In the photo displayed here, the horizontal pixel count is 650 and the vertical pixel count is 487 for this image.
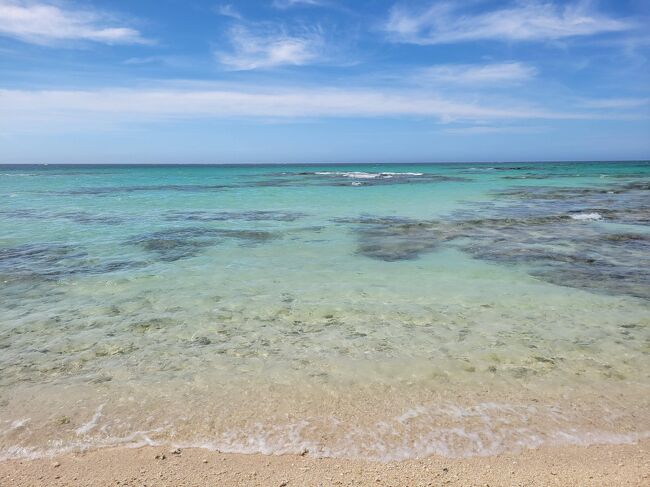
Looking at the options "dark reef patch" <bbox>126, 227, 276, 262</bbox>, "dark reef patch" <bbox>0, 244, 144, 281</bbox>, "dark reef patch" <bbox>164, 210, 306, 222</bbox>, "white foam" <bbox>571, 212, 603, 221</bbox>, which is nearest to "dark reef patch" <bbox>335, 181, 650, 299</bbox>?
"white foam" <bbox>571, 212, 603, 221</bbox>

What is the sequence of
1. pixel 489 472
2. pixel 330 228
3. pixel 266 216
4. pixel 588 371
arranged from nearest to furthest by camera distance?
pixel 489 472 < pixel 588 371 < pixel 330 228 < pixel 266 216

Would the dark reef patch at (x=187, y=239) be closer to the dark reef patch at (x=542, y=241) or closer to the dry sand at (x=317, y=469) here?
the dark reef patch at (x=542, y=241)

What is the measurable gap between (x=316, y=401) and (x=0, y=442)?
8.62 ft

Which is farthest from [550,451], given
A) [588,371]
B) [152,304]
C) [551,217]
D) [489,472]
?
[551,217]

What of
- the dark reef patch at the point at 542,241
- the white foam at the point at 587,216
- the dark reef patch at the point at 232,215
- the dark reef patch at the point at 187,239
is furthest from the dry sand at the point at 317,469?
the white foam at the point at 587,216

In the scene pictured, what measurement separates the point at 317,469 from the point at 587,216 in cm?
1713

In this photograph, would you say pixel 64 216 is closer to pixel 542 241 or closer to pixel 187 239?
pixel 187 239

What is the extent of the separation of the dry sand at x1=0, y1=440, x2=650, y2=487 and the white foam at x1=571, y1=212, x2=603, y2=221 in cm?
1497

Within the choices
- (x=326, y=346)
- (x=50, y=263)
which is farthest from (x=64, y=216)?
(x=326, y=346)

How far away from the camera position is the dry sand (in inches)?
133

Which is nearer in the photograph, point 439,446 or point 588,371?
point 439,446

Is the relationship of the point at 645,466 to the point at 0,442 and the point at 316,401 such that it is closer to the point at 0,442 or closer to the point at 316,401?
the point at 316,401

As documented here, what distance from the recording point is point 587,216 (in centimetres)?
1738

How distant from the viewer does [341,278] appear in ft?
29.0
